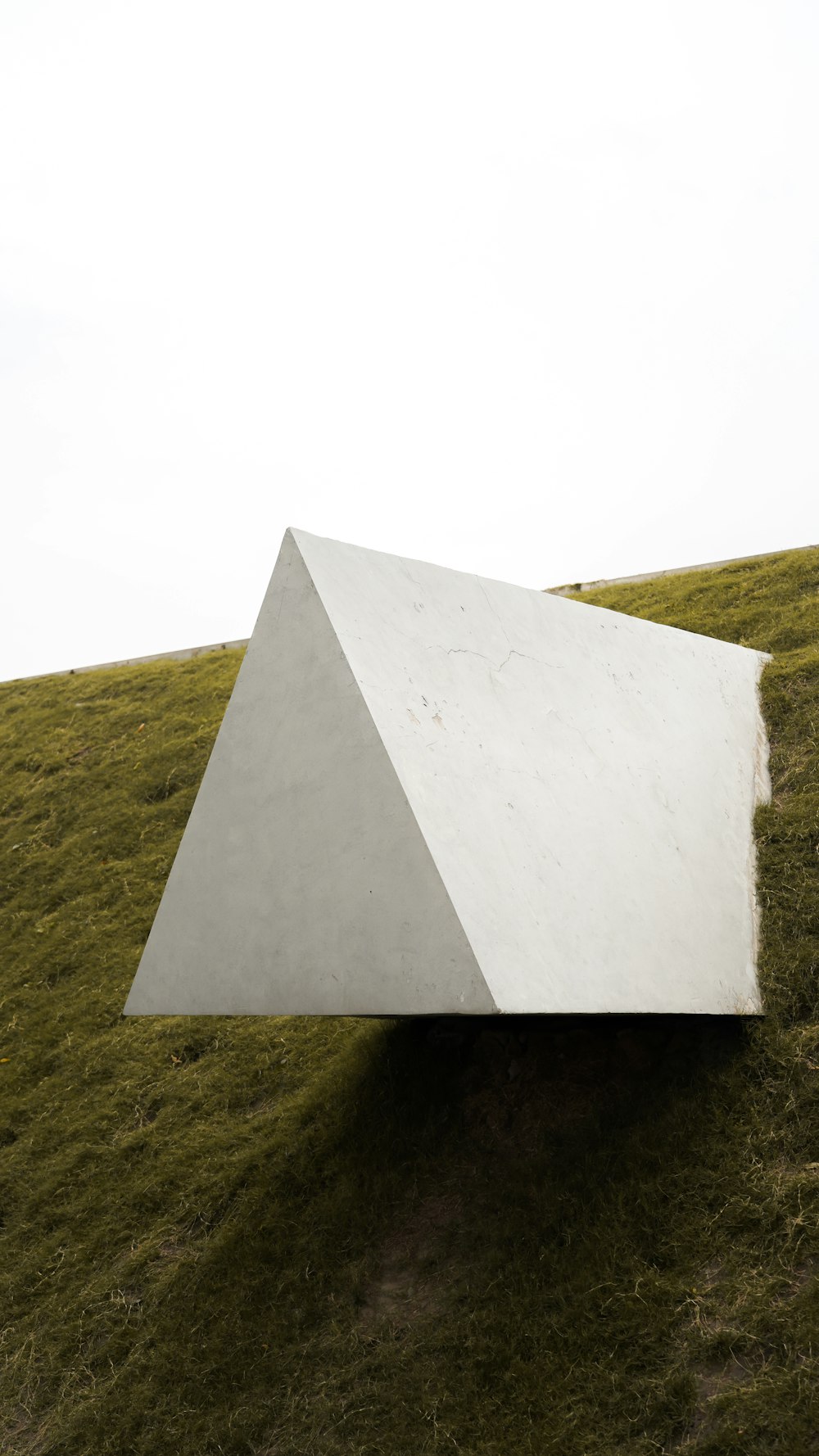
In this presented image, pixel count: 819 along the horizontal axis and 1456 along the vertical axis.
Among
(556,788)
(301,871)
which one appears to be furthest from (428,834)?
(556,788)

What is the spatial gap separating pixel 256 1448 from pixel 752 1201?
1.95 m

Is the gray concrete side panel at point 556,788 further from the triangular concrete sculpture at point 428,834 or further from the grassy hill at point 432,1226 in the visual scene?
the grassy hill at point 432,1226

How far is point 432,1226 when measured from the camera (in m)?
4.30

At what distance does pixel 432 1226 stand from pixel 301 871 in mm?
1653

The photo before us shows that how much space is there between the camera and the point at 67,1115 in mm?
6074

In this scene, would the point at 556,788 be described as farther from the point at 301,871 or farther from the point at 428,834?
the point at 301,871

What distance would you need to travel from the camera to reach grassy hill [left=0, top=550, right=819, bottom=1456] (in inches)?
137

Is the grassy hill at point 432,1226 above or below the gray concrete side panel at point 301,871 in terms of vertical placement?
below

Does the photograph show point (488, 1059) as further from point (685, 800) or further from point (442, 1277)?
point (685, 800)

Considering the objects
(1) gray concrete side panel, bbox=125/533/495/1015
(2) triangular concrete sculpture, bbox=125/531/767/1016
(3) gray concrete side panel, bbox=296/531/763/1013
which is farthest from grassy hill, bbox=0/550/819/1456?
(1) gray concrete side panel, bbox=125/533/495/1015

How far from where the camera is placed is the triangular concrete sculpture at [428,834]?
3.45 meters

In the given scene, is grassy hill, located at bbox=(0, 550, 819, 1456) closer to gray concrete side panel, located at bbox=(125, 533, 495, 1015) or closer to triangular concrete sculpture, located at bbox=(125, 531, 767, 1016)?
triangular concrete sculpture, located at bbox=(125, 531, 767, 1016)


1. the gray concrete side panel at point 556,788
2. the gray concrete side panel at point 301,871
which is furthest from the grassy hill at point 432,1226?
the gray concrete side panel at point 301,871

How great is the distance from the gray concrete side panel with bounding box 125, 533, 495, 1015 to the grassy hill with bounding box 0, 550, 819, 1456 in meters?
1.28
